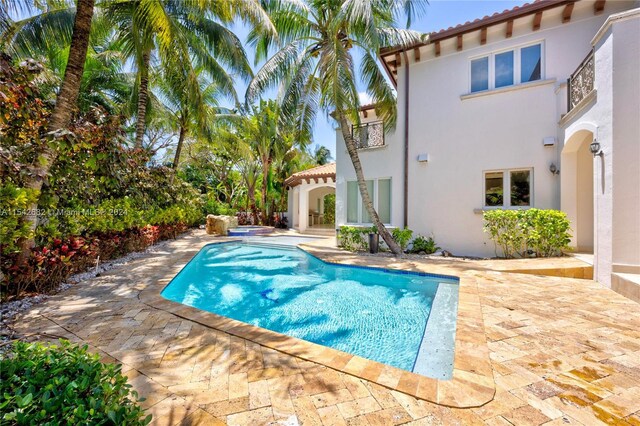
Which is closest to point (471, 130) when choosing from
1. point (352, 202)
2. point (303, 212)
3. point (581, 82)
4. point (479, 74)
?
point (479, 74)

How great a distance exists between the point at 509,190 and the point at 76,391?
12.6 metres

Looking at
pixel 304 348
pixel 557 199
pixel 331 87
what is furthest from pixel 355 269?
pixel 557 199

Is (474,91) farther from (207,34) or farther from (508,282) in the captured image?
(207,34)

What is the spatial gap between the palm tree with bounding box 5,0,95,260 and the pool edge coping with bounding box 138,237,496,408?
3.07 meters

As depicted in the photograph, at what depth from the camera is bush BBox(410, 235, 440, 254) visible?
11.6m

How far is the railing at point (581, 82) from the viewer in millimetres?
7566

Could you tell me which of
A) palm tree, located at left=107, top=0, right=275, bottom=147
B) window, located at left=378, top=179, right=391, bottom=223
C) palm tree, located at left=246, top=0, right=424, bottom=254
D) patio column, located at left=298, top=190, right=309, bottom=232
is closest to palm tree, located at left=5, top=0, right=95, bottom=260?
palm tree, located at left=107, top=0, right=275, bottom=147

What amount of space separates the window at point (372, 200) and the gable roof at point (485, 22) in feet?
18.1

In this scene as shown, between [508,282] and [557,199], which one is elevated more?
[557,199]

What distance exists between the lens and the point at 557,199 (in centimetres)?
977

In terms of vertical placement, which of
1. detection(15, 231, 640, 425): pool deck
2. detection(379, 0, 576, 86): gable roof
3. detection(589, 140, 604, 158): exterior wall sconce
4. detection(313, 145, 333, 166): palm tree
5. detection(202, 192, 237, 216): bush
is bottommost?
detection(15, 231, 640, 425): pool deck

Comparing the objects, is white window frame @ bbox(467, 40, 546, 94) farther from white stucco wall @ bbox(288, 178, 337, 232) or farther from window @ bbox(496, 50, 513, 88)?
white stucco wall @ bbox(288, 178, 337, 232)

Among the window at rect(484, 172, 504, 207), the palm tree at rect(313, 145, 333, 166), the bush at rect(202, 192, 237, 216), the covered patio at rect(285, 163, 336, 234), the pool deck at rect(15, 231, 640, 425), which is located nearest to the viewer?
the pool deck at rect(15, 231, 640, 425)

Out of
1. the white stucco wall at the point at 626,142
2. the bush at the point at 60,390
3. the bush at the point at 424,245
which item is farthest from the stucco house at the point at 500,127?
the bush at the point at 60,390
